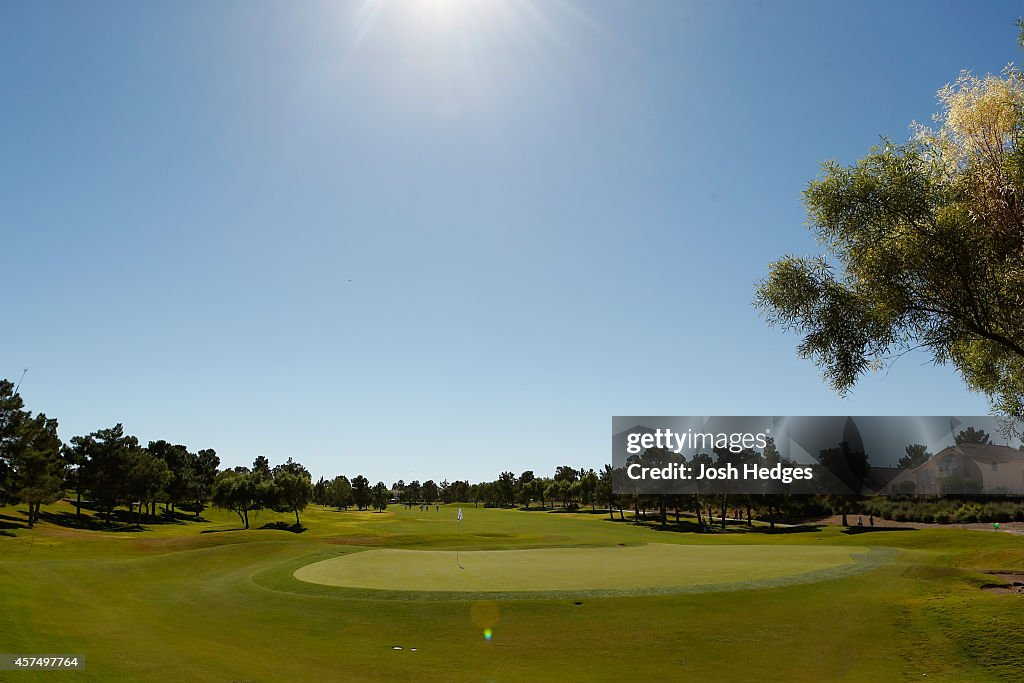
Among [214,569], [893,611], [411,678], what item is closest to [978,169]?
[893,611]

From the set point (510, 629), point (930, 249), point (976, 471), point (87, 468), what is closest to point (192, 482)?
point (87, 468)

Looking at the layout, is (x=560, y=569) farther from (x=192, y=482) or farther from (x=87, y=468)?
(x=192, y=482)

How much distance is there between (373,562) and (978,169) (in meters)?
36.4

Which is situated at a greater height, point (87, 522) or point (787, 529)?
point (87, 522)

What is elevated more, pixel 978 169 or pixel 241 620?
pixel 978 169

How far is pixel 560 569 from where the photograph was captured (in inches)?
1382

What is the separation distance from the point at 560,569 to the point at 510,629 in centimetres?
1428

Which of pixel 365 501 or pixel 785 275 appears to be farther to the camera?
pixel 365 501

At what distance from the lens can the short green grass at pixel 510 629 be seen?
16.4 metres

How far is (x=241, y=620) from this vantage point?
22734mm

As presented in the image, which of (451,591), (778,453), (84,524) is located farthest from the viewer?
(778,453)

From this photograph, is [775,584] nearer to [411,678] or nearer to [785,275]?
[785,275]

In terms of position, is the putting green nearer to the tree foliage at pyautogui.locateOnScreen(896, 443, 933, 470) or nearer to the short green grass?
the short green grass
